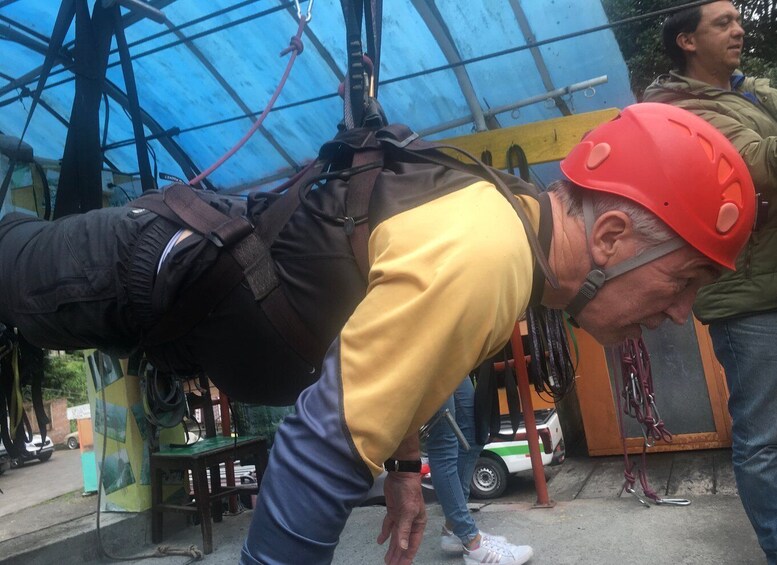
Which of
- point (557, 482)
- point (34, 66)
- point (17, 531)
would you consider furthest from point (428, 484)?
point (34, 66)

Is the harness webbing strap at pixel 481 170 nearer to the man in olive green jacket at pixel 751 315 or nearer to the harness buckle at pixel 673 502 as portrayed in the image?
the man in olive green jacket at pixel 751 315

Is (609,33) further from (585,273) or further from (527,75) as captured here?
(585,273)

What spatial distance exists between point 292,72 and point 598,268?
344 centimetres

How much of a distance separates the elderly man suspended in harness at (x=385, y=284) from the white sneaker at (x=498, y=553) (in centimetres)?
163

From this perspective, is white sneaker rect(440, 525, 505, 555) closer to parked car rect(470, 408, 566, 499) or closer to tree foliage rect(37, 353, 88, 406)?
parked car rect(470, 408, 566, 499)

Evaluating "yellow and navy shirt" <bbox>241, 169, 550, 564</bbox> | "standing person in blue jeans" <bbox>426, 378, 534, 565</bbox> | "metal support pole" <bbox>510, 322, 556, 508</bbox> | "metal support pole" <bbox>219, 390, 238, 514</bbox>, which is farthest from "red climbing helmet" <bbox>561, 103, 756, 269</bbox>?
"metal support pole" <bbox>219, 390, 238, 514</bbox>

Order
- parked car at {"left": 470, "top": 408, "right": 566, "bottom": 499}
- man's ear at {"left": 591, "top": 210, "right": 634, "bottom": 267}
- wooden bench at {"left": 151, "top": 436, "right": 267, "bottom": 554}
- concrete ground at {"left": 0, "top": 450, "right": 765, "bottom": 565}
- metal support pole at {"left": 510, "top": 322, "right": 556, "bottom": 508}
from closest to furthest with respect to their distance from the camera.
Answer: man's ear at {"left": 591, "top": 210, "right": 634, "bottom": 267}, concrete ground at {"left": 0, "top": 450, "right": 765, "bottom": 565}, wooden bench at {"left": 151, "top": 436, "right": 267, "bottom": 554}, metal support pole at {"left": 510, "top": 322, "right": 556, "bottom": 508}, parked car at {"left": 470, "top": 408, "right": 566, "bottom": 499}

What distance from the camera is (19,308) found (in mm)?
1461

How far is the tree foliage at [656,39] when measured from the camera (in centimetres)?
1162

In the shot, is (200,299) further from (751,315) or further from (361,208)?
(751,315)

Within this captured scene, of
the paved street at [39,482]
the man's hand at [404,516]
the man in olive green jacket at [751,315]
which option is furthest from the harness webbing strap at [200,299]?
the paved street at [39,482]

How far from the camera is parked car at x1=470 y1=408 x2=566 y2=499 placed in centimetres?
537

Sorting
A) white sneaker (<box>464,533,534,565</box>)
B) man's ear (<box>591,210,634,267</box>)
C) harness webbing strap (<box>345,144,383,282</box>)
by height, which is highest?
harness webbing strap (<box>345,144,383,282</box>)

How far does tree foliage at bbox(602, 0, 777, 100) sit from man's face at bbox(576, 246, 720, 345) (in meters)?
11.5
